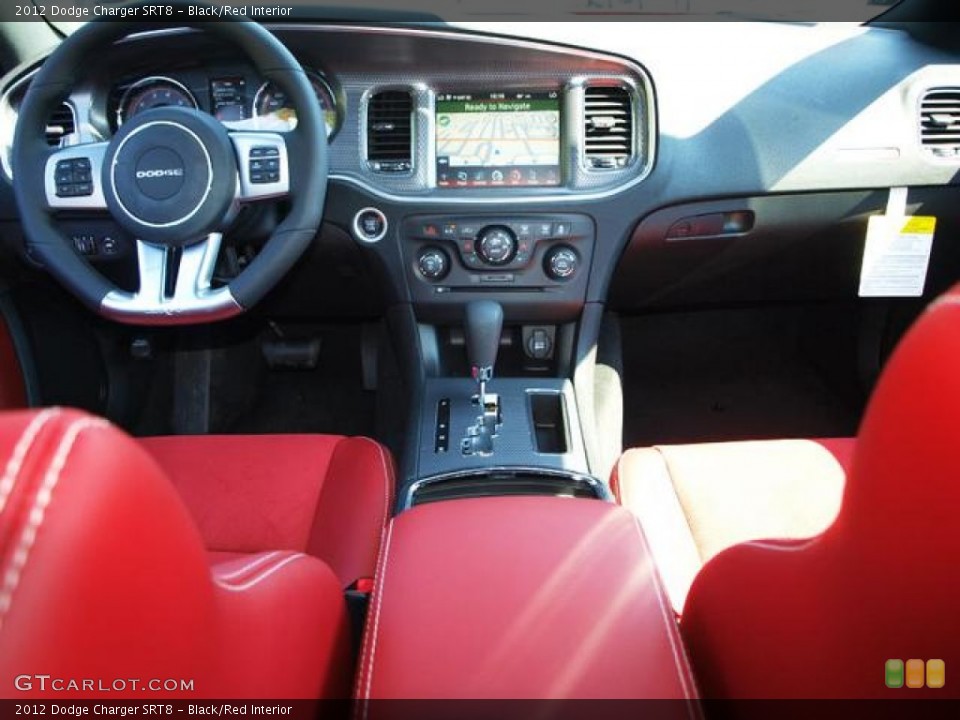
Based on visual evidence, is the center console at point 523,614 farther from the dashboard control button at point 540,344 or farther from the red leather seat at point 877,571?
the dashboard control button at point 540,344

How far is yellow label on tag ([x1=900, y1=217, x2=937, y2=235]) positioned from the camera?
6.48 feet

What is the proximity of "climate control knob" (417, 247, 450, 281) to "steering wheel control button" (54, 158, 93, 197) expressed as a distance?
73 centimetres

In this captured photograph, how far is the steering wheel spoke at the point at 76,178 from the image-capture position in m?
1.55

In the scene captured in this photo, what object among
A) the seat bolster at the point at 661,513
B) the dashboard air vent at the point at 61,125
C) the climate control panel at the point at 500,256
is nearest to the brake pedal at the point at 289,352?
the climate control panel at the point at 500,256

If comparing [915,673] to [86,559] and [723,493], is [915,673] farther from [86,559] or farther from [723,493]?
[723,493]

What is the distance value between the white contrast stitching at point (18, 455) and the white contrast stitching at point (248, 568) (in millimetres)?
256

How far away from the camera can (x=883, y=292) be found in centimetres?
204

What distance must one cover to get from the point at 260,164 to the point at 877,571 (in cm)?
127

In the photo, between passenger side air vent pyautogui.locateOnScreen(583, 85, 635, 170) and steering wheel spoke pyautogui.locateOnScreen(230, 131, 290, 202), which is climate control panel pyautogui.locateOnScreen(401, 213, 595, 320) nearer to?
passenger side air vent pyautogui.locateOnScreen(583, 85, 635, 170)

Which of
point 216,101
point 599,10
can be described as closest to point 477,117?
point 599,10

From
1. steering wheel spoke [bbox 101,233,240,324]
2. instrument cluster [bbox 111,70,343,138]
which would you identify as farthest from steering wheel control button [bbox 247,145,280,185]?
instrument cluster [bbox 111,70,343,138]

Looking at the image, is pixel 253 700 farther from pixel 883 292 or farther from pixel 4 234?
pixel 883 292

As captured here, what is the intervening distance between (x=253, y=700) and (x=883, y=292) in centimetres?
186

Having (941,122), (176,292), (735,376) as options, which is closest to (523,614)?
(176,292)
